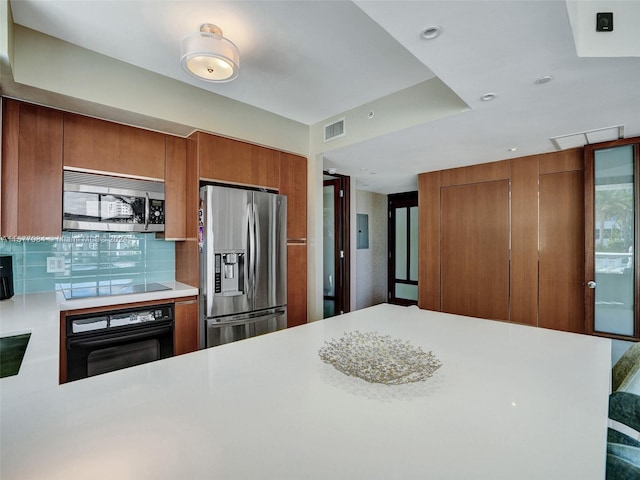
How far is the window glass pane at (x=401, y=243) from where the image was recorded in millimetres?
6066

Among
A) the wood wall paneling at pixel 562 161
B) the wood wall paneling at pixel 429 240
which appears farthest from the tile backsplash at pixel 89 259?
the wood wall paneling at pixel 562 161

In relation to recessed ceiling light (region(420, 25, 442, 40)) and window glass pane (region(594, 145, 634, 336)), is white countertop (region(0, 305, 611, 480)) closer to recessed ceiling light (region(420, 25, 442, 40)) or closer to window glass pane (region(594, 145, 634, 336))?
recessed ceiling light (region(420, 25, 442, 40))

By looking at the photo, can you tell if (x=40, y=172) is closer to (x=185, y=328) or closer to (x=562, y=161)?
(x=185, y=328)

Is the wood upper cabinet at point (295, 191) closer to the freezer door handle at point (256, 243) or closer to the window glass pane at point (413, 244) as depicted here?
the freezer door handle at point (256, 243)

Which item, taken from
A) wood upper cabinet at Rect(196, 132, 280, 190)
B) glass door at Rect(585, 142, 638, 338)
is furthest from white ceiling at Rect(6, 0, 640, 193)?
wood upper cabinet at Rect(196, 132, 280, 190)

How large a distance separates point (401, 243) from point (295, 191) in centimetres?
333

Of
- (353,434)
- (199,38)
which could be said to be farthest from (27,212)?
(353,434)

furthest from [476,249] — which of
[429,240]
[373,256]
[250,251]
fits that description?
[250,251]

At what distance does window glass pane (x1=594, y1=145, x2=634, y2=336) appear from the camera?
2.79 metres

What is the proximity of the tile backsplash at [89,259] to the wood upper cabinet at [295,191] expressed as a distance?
1.19m

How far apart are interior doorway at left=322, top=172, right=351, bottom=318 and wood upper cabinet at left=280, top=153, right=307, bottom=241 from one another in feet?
3.30

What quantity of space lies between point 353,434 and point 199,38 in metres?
Answer: 1.95

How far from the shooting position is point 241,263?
2.81 meters

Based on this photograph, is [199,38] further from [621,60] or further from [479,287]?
[479,287]
